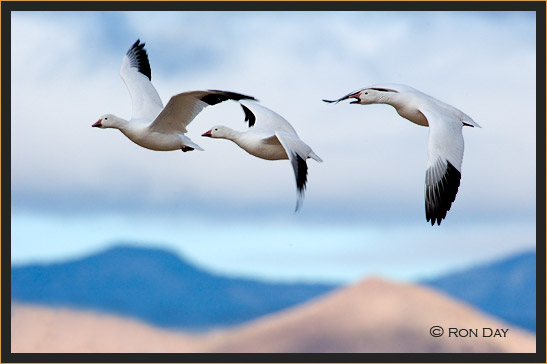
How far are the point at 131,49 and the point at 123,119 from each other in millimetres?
2204

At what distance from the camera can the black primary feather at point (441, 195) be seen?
929 cm

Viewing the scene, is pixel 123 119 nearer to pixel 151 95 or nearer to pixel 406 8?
pixel 151 95

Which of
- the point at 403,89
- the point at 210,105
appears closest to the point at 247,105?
the point at 210,105

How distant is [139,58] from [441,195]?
4924mm

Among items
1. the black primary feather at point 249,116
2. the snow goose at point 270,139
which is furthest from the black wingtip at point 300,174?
the black primary feather at point 249,116

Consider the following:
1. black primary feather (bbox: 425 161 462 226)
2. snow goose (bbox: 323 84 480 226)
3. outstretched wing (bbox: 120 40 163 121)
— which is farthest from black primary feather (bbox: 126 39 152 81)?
black primary feather (bbox: 425 161 462 226)

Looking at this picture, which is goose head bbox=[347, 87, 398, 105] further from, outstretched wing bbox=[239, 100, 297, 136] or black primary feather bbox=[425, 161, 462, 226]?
black primary feather bbox=[425, 161, 462, 226]

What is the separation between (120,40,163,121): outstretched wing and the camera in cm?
1166

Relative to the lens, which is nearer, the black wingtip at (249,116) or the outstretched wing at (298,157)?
the outstretched wing at (298,157)

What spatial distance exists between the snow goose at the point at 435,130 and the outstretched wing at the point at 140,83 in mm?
2064

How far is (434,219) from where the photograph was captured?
928cm

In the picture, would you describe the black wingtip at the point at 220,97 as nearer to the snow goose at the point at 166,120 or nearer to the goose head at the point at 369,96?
the snow goose at the point at 166,120

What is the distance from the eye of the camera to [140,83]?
1223 cm

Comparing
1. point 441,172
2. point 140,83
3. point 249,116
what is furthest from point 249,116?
point 441,172
